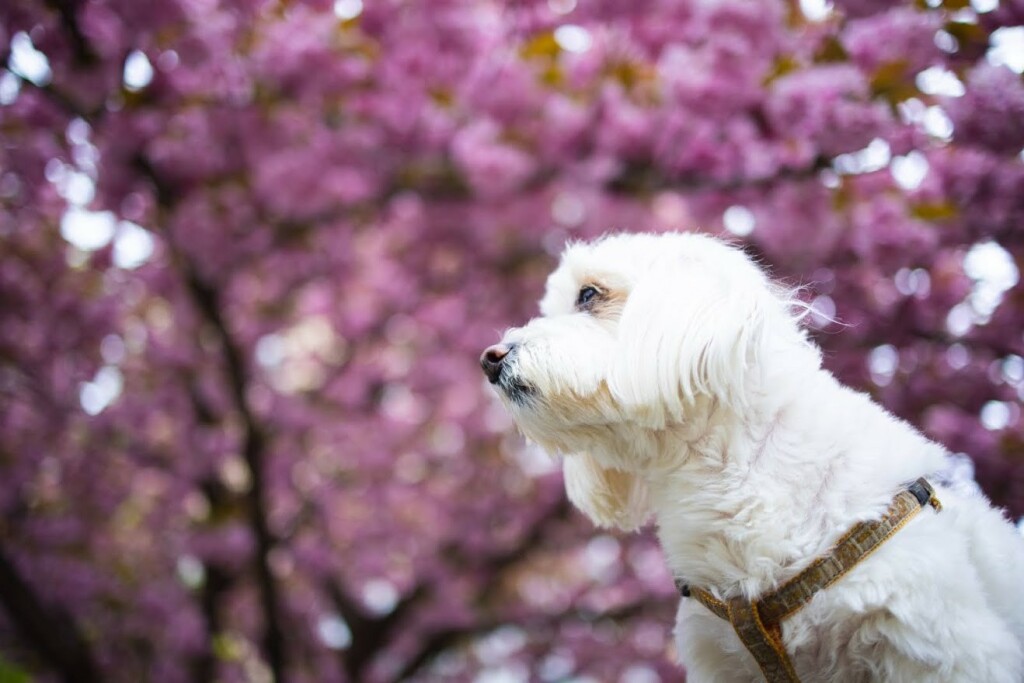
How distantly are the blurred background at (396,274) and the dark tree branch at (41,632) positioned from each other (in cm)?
2

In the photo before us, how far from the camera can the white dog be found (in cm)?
138

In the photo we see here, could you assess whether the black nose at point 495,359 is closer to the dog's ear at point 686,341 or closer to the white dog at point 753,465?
the white dog at point 753,465

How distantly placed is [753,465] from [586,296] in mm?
559

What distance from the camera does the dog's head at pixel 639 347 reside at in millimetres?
1479

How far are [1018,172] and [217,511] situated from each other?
17.8 ft

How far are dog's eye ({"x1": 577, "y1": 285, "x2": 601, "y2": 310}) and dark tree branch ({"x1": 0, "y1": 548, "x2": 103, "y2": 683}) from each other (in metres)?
3.51

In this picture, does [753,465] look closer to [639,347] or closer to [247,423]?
[639,347]

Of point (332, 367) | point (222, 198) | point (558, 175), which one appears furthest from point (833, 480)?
point (332, 367)

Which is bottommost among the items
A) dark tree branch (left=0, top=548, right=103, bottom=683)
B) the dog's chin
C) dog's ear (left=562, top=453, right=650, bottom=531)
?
dark tree branch (left=0, top=548, right=103, bottom=683)

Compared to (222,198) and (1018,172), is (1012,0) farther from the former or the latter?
(222,198)

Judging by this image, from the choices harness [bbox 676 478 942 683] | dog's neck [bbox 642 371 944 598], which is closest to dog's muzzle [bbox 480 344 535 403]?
dog's neck [bbox 642 371 944 598]

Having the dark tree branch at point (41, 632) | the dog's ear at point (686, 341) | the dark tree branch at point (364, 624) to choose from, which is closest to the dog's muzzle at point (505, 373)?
the dog's ear at point (686, 341)

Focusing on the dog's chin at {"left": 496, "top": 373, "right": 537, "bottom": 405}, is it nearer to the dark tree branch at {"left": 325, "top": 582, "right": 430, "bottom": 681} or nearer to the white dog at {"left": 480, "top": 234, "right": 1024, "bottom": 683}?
the white dog at {"left": 480, "top": 234, "right": 1024, "bottom": 683}

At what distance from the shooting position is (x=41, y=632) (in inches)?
147
